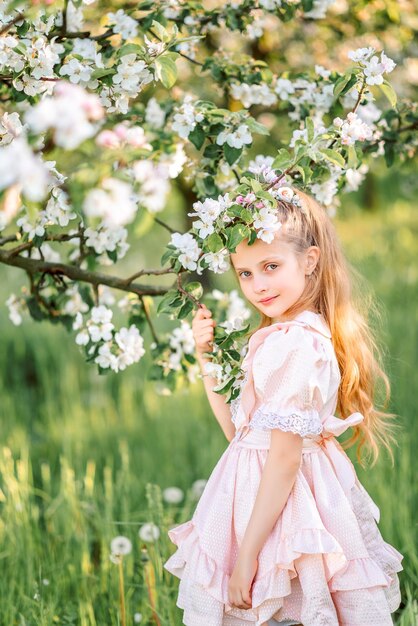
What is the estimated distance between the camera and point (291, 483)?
187 cm

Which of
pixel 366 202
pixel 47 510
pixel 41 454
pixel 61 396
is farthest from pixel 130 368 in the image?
pixel 366 202

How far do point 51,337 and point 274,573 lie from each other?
351 centimetres

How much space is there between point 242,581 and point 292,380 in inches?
19.1

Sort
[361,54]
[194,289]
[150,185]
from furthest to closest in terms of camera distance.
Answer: [194,289] < [361,54] < [150,185]

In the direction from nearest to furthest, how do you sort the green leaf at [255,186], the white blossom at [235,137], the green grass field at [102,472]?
1. the green leaf at [255,186]
2. the white blossom at [235,137]
3. the green grass field at [102,472]

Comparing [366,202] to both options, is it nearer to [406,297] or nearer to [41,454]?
[406,297]

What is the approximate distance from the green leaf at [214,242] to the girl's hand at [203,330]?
28 cm

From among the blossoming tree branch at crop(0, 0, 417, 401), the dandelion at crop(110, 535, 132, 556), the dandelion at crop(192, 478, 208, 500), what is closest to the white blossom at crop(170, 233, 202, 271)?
the blossoming tree branch at crop(0, 0, 417, 401)

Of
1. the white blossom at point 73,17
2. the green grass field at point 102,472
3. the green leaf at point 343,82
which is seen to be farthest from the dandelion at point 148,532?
the white blossom at point 73,17

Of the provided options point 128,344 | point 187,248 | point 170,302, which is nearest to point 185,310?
point 170,302

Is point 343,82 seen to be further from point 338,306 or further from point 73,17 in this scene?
point 73,17

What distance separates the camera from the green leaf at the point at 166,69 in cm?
192

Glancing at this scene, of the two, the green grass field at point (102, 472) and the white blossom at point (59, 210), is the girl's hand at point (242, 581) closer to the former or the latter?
the green grass field at point (102, 472)

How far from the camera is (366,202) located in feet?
33.9
